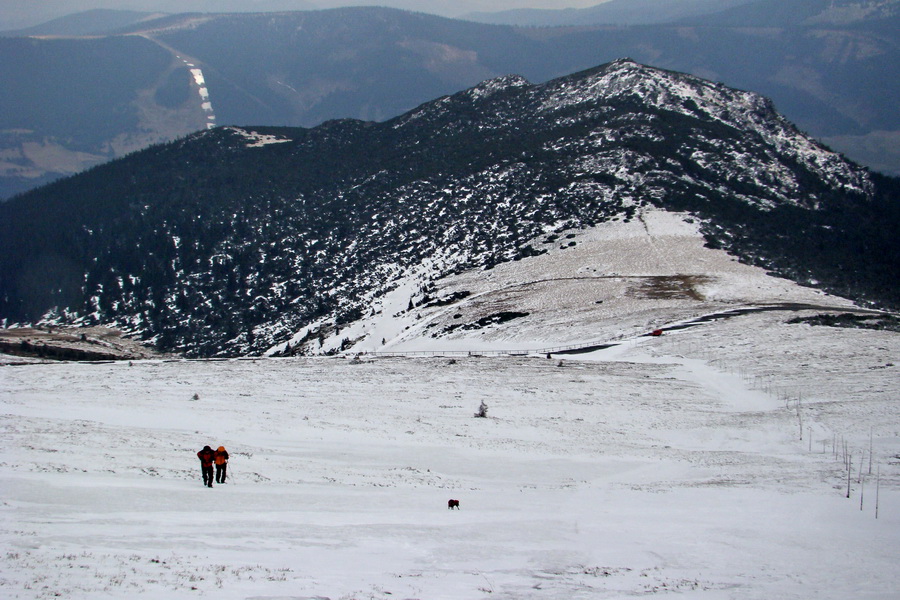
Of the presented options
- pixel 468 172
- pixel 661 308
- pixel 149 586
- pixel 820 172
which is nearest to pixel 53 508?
pixel 149 586

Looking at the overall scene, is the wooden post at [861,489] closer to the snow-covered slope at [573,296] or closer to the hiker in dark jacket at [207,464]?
the hiker in dark jacket at [207,464]

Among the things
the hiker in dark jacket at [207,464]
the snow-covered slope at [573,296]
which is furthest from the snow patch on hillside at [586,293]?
the hiker in dark jacket at [207,464]

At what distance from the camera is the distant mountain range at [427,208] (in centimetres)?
9069

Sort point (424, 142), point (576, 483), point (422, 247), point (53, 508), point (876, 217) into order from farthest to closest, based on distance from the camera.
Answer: point (424, 142)
point (876, 217)
point (422, 247)
point (576, 483)
point (53, 508)

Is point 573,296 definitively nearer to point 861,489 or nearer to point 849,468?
point 849,468

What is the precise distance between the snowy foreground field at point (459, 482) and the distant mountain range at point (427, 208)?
3624cm

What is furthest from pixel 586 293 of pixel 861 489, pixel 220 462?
pixel 220 462

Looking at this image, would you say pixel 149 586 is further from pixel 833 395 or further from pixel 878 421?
pixel 833 395

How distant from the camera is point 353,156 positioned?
495ft

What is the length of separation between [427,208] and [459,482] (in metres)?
92.2

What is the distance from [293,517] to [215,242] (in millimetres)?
111162

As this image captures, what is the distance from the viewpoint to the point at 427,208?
114 meters

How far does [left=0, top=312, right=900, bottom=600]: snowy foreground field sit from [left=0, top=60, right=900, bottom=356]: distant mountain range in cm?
3624

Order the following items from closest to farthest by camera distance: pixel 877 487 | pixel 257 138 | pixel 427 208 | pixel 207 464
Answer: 1. pixel 207 464
2. pixel 877 487
3. pixel 427 208
4. pixel 257 138
